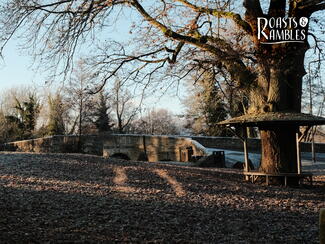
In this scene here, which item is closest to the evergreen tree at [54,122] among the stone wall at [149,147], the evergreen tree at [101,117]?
the evergreen tree at [101,117]

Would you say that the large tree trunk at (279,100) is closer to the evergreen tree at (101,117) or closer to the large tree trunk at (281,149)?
the large tree trunk at (281,149)

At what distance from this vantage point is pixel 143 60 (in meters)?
14.3

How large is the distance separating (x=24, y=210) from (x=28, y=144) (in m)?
23.2

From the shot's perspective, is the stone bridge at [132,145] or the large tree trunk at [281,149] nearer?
the large tree trunk at [281,149]

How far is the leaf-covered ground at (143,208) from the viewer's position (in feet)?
19.2

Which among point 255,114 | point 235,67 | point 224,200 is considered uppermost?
point 235,67

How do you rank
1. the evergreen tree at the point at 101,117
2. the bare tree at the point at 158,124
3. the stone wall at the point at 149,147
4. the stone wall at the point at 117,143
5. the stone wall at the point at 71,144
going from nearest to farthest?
the stone wall at the point at 149,147
the stone wall at the point at 117,143
the stone wall at the point at 71,144
the evergreen tree at the point at 101,117
the bare tree at the point at 158,124

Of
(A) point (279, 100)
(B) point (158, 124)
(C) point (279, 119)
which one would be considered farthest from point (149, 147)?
(B) point (158, 124)

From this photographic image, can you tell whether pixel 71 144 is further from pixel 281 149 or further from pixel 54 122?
pixel 281 149

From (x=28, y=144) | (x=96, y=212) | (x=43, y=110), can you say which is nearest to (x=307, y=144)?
(x=28, y=144)

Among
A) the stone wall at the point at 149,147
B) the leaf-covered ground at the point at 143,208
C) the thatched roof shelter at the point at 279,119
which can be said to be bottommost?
the leaf-covered ground at the point at 143,208

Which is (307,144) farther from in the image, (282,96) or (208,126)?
(282,96)

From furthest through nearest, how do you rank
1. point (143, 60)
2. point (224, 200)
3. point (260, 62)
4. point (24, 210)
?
point (143, 60), point (260, 62), point (224, 200), point (24, 210)

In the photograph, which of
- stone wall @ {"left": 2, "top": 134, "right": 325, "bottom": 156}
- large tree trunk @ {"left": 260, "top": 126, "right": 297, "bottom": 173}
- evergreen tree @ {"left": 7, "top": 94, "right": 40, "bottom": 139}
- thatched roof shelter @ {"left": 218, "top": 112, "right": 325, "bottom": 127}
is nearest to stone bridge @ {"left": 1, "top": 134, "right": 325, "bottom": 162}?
stone wall @ {"left": 2, "top": 134, "right": 325, "bottom": 156}
